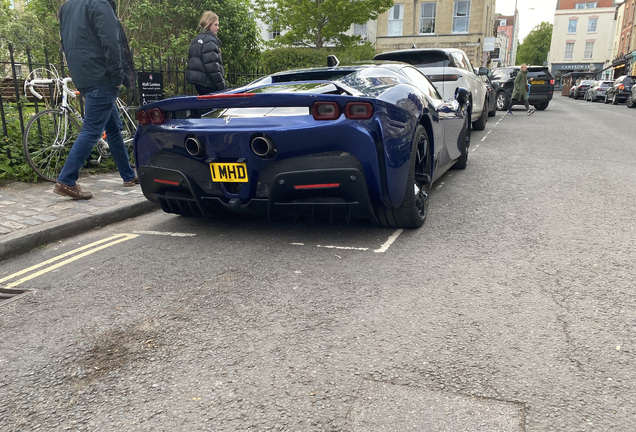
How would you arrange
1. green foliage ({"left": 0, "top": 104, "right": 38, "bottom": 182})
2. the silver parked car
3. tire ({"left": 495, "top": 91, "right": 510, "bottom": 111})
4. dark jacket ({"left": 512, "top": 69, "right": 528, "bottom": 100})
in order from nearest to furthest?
1. green foliage ({"left": 0, "top": 104, "right": 38, "bottom": 182})
2. dark jacket ({"left": 512, "top": 69, "right": 528, "bottom": 100})
3. tire ({"left": 495, "top": 91, "right": 510, "bottom": 111})
4. the silver parked car

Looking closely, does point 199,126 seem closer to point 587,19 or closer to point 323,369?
point 323,369

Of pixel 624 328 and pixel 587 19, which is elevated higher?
pixel 587 19

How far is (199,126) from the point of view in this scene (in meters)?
3.83

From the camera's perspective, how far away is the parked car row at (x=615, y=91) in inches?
1064

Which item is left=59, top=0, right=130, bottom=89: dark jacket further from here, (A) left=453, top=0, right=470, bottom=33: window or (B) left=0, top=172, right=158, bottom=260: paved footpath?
(A) left=453, top=0, right=470, bottom=33: window

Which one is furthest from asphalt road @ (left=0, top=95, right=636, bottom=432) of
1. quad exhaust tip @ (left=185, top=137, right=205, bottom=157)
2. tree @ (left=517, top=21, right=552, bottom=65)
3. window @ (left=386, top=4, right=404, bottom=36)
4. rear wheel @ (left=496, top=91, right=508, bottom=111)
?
tree @ (left=517, top=21, right=552, bottom=65)

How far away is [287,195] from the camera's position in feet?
12.1

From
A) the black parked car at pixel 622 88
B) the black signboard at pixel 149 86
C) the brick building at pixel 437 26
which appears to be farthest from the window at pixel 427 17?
the black signboard at pixel 149 86

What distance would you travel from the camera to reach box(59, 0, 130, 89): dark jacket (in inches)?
195

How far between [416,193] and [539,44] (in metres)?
92.3

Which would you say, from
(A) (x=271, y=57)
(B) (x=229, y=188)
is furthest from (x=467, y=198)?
(A) (x=271, y=57)

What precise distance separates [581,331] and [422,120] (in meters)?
2.34

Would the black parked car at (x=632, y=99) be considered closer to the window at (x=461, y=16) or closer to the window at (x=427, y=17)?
the window at (x=461, y=16)

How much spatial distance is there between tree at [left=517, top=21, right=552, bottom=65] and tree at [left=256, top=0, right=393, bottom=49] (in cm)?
6636
